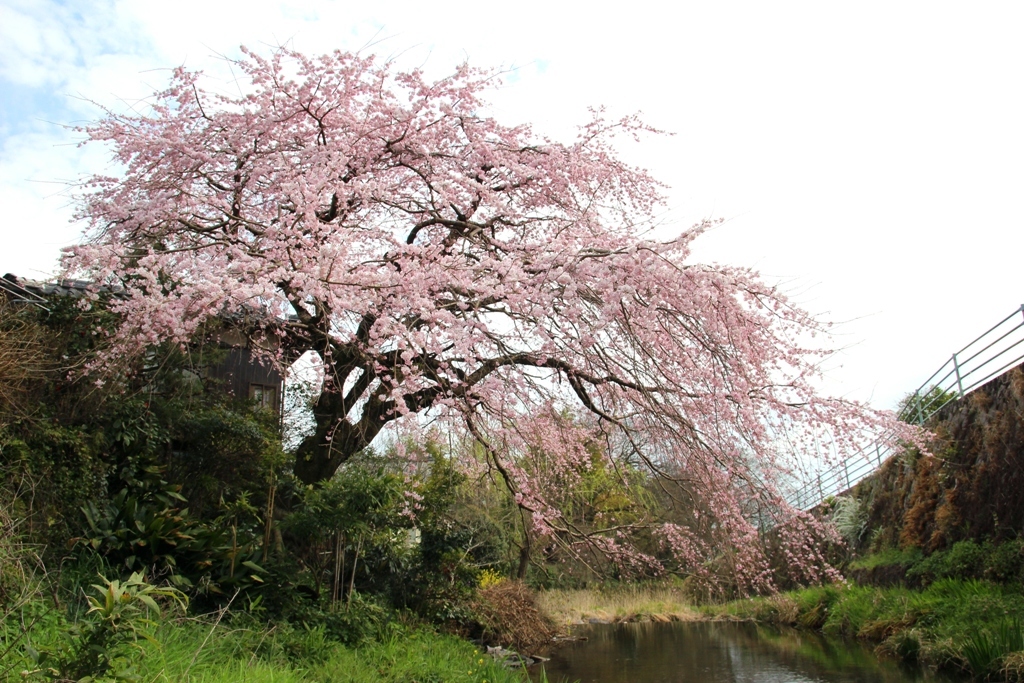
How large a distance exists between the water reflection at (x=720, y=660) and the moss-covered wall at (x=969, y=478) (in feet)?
6.97

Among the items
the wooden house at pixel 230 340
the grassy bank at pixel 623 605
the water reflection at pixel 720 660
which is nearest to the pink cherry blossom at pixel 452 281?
the wooden house at pixel 230 340

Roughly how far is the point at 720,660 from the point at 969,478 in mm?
4281

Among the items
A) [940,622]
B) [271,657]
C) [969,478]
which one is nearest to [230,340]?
[271,657]

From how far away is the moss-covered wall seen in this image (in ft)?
28.6

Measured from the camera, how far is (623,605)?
16.5m

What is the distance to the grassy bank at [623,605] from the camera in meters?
15.5

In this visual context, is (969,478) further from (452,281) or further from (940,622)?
(452,281)

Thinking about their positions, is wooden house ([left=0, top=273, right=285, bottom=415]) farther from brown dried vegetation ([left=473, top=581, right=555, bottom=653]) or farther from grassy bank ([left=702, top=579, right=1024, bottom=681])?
grassy bank ([left=702, top=579, right=1024, bottom=681])

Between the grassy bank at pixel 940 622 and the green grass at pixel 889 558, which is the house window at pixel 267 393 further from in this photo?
the green grass at pixel 889 558

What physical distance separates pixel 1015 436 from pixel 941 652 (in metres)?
3.09

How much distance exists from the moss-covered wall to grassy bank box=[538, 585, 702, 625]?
214 inches

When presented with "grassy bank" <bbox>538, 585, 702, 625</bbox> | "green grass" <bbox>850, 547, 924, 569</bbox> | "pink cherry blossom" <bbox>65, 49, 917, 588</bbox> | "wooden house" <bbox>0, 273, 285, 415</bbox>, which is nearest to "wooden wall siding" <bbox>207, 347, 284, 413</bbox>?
"wooden house" <bbox>0, 273, 285, 415</bbox>

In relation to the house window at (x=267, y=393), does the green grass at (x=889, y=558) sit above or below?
below

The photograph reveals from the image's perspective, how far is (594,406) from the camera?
680cm
